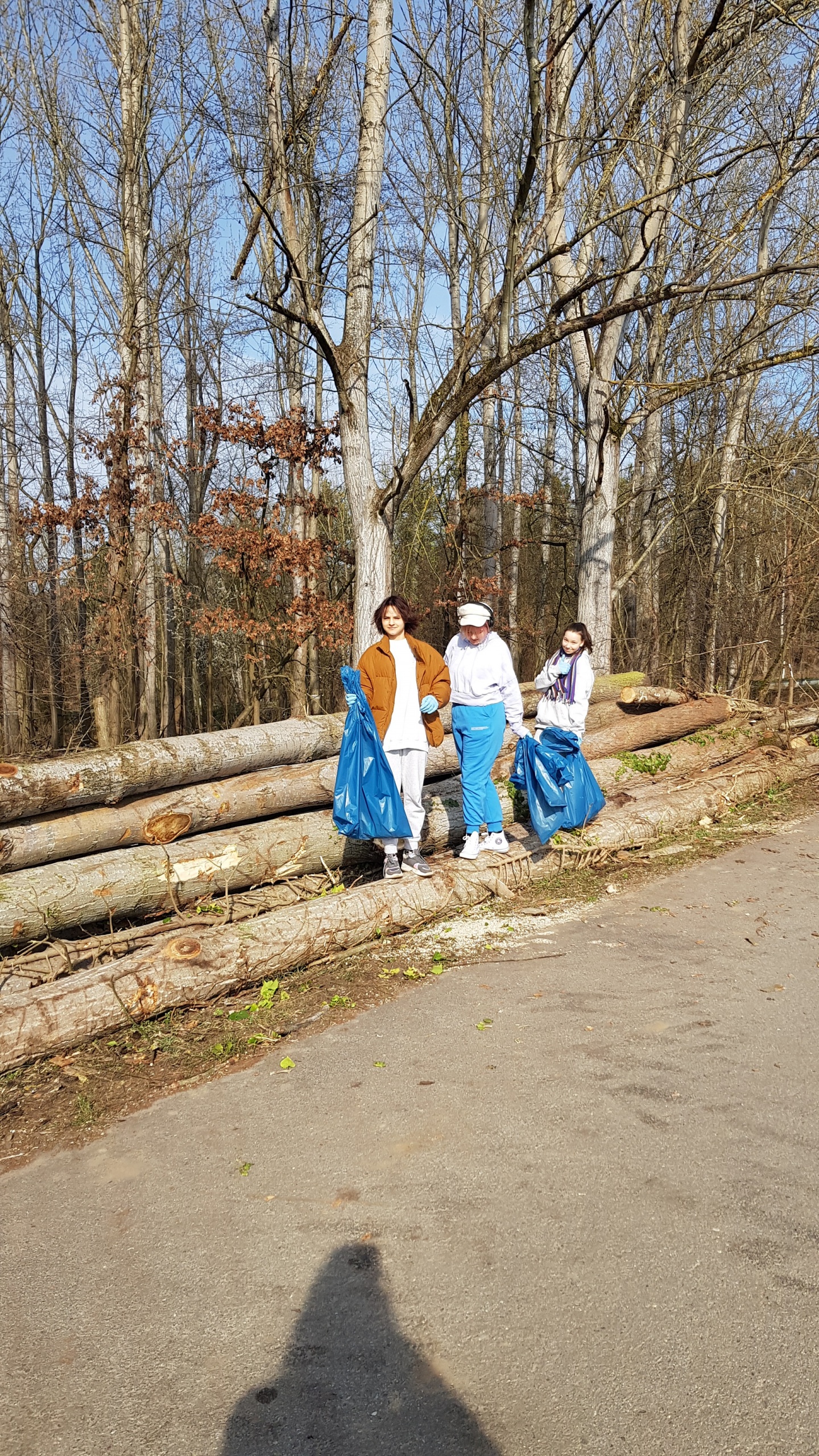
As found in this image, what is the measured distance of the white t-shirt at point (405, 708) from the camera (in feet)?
21.1

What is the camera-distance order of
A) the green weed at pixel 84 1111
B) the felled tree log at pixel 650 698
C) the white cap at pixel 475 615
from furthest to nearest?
the felled tree log at pixel 650 698 → the white cap at pixel 475 615 → the green weed at pixel 84 1111

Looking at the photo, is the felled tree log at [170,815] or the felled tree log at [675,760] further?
the felled tree log at [675,760]

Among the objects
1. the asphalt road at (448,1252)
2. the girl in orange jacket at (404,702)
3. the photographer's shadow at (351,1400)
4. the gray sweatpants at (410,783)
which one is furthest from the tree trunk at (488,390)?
the photographer's shadow at (351,1400)

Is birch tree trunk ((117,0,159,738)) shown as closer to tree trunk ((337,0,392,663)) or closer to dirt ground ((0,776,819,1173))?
tree trunk ((337,0,392,663))

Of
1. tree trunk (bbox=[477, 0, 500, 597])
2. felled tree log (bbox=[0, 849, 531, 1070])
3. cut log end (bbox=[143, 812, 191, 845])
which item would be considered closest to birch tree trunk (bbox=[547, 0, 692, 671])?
tree trunk (bbox=[477, 0, 500, 597])

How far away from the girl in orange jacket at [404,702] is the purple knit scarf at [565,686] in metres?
1.28

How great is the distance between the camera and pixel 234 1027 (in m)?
4.76

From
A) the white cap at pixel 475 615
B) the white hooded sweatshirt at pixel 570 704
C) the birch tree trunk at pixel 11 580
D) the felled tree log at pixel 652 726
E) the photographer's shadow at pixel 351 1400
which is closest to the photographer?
the photographer's shadow at pixel 351 1400

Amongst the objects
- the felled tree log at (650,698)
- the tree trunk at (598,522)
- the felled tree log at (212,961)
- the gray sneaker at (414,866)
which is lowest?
the felled tree log at (212,961)

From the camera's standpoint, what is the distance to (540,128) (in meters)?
7.32

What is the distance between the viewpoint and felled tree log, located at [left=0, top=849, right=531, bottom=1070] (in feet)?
14.6

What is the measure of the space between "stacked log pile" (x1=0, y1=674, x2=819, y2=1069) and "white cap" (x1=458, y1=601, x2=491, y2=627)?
1.68 metres

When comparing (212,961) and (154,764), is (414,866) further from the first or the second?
(154,764)

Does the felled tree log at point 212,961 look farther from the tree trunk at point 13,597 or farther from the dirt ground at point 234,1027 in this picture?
the tree trunk at point 13,597
